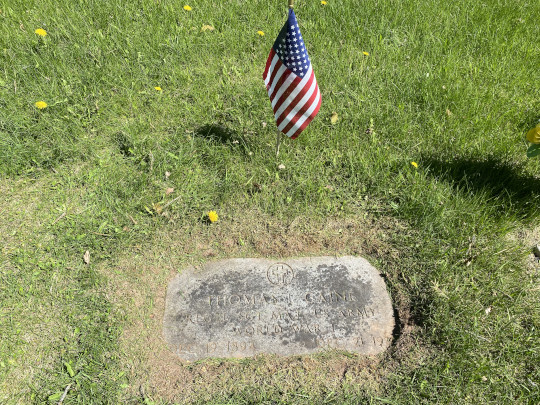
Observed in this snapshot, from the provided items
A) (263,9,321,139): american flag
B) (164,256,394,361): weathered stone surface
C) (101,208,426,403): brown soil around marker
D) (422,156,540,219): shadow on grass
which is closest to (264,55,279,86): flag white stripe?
(263,9,321,139): american flag

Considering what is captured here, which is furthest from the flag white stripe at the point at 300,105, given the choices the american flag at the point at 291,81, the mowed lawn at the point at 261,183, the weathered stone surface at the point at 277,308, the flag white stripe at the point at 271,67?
the weathered stone surface at the point at 277,308

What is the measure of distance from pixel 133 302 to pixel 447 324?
5.80ft

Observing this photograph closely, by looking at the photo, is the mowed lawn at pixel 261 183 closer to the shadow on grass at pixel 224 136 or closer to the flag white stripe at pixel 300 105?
the shadow on grass at pixel 224 136

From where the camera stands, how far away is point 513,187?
2.94 metres

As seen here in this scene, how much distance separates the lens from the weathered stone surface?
224 cm

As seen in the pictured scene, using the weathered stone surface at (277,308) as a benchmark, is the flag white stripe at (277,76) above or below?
above

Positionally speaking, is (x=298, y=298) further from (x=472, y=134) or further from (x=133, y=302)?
(x=472, y=134)

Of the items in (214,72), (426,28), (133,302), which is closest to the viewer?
(133,302)

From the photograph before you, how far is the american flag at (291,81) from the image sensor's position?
2486 mm

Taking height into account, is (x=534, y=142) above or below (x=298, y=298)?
above

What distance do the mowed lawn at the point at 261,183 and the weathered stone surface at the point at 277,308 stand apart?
9 centimetres

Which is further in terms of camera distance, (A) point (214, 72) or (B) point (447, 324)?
(A) point (214, 72)

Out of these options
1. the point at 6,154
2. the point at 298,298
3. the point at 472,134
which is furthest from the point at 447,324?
the point at 6,154

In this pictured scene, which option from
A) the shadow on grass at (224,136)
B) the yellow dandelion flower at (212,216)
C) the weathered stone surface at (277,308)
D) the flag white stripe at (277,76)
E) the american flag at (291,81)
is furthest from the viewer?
the shadow on grass at (224,136)
